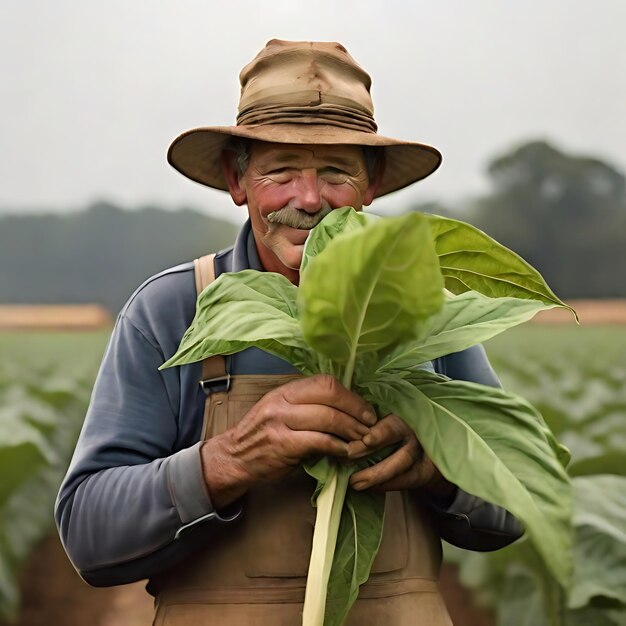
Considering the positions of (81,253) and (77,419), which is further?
(81,253)

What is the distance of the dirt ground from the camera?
15.0 feet

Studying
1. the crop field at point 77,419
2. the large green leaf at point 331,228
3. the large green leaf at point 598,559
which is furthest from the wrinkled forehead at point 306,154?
the crop field at point 77,419

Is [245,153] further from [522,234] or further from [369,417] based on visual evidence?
[522,234]

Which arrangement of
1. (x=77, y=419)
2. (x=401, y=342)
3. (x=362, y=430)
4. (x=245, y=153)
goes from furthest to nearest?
(x=77, y=419) → (x=245, y=153) → (x=362, y=430) → (x=401, y=342)

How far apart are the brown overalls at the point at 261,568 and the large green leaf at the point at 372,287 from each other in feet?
1.26

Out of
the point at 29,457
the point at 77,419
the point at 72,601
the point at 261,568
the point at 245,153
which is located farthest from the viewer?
the point at 77,419

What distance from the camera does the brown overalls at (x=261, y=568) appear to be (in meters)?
1.48

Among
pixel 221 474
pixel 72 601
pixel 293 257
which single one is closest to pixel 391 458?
pixel 221 474

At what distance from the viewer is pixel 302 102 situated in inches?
61.6

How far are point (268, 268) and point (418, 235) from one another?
26.8 inches

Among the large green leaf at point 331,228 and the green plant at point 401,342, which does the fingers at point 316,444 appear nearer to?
the green plant at point 401,342

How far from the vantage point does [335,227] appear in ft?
4.18

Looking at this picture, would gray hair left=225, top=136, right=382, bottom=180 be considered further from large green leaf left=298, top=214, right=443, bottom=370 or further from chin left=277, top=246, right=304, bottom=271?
large green leaf left=298, top=214, right=443, bottom=370

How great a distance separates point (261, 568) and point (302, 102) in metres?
0.66
